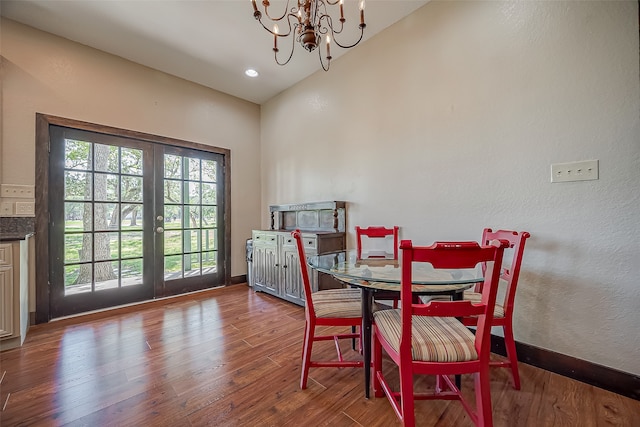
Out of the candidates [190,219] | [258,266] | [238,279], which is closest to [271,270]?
[258,266]

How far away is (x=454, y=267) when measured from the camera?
0.98 metres

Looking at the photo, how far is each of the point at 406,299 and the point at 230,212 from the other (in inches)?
129

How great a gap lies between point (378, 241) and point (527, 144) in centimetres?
144

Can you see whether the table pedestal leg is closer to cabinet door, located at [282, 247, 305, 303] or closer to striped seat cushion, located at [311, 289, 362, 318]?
striped seat cushion, located at [311, 289, 362, 318]

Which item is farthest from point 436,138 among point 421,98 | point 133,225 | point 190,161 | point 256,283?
point 133,225

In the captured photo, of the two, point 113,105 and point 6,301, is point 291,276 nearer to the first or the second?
point 6,301

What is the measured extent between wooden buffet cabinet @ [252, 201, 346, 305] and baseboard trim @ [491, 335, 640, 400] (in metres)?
1.64

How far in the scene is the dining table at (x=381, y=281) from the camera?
1.33m

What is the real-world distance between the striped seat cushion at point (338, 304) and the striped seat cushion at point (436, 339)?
0.25 m

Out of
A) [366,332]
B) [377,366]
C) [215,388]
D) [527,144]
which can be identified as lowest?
[215,388]

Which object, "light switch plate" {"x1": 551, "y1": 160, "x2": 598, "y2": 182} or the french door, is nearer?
"light switch plate" {"x1": 551, "y1": 160, "x2": 598, "y2": 182}

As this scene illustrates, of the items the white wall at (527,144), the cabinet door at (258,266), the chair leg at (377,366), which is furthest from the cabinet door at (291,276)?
the chair leg at (377,366)

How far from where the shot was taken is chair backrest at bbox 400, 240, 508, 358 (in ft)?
Result: 3.23

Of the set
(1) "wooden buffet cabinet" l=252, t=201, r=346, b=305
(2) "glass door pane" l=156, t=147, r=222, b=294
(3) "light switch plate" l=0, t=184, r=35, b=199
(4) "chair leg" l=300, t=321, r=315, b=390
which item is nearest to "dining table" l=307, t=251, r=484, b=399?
(4) "chair leg" l=300, t=321, r=315, b=390
